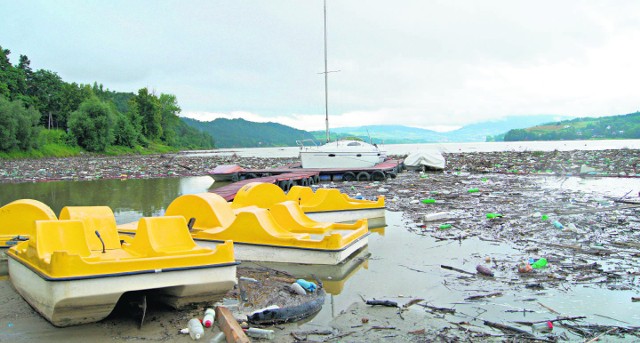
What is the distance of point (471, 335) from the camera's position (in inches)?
186

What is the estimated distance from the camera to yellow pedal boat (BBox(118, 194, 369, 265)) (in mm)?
7520

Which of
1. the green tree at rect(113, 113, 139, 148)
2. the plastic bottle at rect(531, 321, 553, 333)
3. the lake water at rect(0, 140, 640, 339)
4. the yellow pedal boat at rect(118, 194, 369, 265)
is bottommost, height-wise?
the lake water at rect(0, 140, 640, 339)

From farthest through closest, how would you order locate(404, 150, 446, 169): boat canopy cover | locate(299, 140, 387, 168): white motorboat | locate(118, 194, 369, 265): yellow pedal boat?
locate(404, 150, 446, 169): boat canopy cover
locate(299, 140, 387, 168): white motorboat
locate(118, 194, 369, 265): yellow pedal boat

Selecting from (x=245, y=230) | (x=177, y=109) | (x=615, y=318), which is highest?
(x=177, y=109)

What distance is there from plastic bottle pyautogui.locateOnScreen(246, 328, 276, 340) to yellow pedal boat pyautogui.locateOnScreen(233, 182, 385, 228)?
235 inches

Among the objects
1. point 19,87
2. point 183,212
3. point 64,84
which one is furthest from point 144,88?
point 183,212

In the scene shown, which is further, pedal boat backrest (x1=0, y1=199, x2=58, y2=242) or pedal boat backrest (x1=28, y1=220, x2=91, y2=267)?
pedal boat backrest (x1=0, y1=199, x2=58, y2=242)

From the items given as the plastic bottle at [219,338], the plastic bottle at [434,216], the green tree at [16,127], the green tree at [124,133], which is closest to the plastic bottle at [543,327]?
the plastic bottle at [219,338]

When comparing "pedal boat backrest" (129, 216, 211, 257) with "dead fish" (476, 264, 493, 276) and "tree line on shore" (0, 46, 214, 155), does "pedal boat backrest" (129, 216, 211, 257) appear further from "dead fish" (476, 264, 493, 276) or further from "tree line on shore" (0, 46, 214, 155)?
"tree line on shore" (0, 46, 214, 155)

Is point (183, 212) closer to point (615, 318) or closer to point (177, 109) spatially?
point (615, 318)

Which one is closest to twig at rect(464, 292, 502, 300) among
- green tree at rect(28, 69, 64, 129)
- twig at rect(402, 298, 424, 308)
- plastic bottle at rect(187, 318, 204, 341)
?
twig at rect(402, 298, 424, 308)

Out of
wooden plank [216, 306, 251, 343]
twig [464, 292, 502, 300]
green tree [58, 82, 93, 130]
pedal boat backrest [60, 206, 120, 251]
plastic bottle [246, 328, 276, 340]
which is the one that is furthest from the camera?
green tree [58, 82, 93, 130]

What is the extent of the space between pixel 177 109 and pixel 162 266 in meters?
104

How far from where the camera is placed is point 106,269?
4.72 metres
